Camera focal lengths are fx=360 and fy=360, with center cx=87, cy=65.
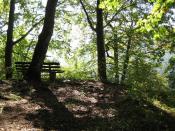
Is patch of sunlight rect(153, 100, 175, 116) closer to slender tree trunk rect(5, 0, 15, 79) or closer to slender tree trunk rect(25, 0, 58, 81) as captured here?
slender tree trunk rect(25, 0, 58, 81)

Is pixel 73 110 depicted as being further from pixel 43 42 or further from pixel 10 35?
pixel 10 35

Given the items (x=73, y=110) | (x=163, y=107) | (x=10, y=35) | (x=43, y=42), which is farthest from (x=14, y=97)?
(x=10, y=35)

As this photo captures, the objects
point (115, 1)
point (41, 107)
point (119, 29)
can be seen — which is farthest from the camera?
point (119, 29)

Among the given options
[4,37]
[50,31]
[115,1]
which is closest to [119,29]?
[4,37]

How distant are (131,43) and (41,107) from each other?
23301 mm

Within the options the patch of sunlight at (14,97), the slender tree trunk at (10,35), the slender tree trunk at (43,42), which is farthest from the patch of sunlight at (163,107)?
the slender tree trunk at (10,35)

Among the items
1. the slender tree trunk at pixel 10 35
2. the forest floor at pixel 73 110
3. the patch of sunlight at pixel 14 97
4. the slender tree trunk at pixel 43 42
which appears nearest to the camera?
the forest floor at pixel 73 110

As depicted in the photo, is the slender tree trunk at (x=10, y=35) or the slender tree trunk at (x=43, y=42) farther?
the slender tree trunk at (x=10, y=35)

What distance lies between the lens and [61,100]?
14.2m

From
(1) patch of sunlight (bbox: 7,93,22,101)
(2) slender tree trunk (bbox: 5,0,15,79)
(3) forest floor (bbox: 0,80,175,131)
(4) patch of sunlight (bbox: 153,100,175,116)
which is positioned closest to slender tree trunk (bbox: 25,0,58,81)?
(3) forest floor (bbox: 0,80,175,131)

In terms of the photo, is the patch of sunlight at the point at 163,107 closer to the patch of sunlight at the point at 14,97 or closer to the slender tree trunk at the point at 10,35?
the patch of sunlight at the point at 14,97

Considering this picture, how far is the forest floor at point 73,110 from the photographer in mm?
11219

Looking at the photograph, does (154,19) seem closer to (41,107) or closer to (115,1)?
(115,1)

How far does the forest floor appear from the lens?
1122 cm
